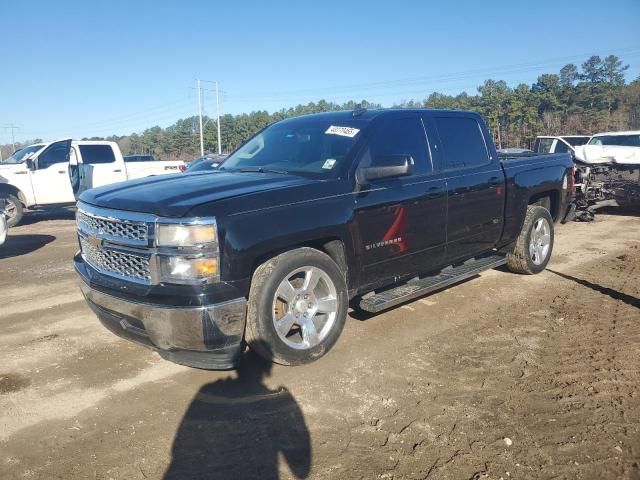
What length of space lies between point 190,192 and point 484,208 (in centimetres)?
320

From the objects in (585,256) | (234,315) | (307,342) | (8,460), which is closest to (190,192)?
(234,315)

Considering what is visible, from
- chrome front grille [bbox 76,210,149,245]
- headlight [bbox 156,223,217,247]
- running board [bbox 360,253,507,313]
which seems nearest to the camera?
headlight [bbox 156,223,217,247]

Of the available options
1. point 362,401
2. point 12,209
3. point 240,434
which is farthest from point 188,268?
point 12,209

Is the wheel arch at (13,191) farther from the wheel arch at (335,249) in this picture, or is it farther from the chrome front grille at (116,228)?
the wheel arch at (335,249)

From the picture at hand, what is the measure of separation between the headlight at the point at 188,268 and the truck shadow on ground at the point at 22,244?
6707 mm

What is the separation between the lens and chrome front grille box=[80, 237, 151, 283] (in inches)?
130

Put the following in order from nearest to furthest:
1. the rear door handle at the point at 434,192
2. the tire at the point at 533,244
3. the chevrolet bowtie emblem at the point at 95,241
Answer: the chevrolet bowtie emblem at the point at 95,241
the rear door handle at the point at 434,192
the tire at the point at 533,244

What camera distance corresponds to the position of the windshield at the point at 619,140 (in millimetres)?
13836

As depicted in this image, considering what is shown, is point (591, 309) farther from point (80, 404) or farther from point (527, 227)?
point (80, 404)

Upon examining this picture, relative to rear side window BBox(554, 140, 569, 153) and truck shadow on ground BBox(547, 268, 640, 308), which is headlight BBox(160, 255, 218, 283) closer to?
truck shadow on ground BBox(547, 268, 640, 308)

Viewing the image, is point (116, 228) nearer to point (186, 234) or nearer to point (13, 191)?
point (186, 234)

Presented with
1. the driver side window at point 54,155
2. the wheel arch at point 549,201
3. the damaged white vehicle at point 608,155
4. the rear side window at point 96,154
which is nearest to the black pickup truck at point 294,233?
the wheel arch at point 549,201

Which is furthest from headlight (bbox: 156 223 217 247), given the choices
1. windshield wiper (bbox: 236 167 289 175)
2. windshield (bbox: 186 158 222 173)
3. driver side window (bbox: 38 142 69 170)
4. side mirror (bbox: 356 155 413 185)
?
driver side window (bbox: 38 142 69 170)

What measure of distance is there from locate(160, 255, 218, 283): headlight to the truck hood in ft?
0.96
